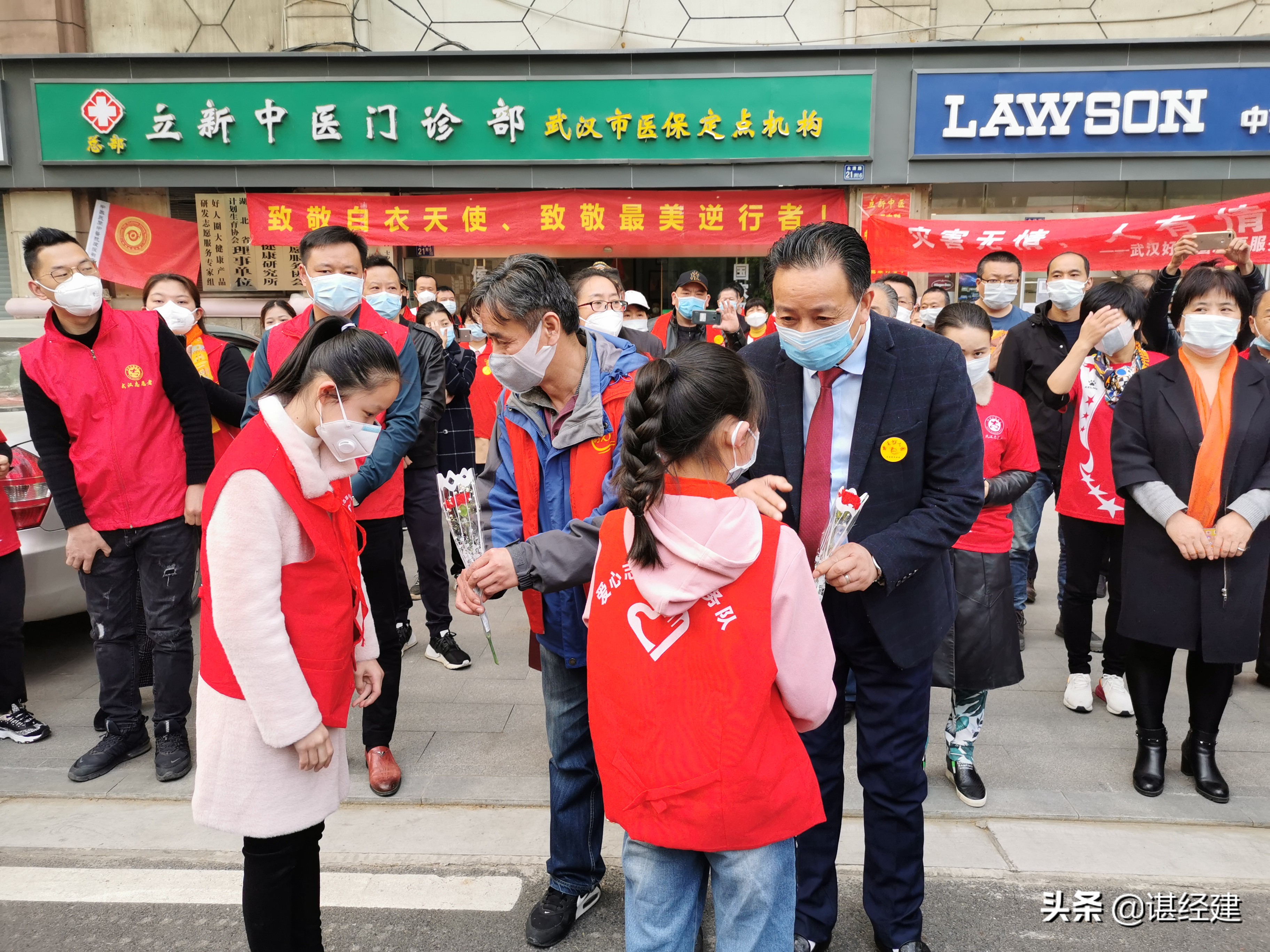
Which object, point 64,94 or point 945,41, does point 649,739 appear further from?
point 64,94

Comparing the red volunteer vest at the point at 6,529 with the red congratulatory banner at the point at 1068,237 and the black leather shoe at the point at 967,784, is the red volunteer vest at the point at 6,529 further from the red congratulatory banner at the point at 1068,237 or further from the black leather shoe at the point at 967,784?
the red congratulatory banner at the point at 1068,237

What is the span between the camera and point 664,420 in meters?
1.66

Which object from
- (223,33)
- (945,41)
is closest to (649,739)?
(945,41)

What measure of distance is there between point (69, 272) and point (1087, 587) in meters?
4.55

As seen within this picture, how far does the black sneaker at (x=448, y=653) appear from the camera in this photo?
484 centimetres

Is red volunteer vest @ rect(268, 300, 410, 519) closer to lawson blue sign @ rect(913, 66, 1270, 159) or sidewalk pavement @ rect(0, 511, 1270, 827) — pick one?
sidewalk pavement @ rect(0, 511, 1270, 827)

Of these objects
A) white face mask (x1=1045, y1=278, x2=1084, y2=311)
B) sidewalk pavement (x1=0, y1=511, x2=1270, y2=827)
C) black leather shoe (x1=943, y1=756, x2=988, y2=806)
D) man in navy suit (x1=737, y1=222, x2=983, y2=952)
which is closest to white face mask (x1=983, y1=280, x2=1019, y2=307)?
white face mask (x1=1045, y1=278, x2=1084, y2=311)

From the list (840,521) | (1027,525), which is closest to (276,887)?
(840,521)

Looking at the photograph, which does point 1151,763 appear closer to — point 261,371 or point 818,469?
point 818,469

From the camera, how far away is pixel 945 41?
8922 mm

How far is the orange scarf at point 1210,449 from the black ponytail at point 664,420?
2456mm

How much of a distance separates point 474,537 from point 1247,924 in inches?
100

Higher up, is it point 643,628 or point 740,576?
point 740,576

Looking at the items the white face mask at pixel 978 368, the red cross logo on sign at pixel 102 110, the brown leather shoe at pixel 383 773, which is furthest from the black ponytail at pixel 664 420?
the red cross logo on sign at pixel 102 110
